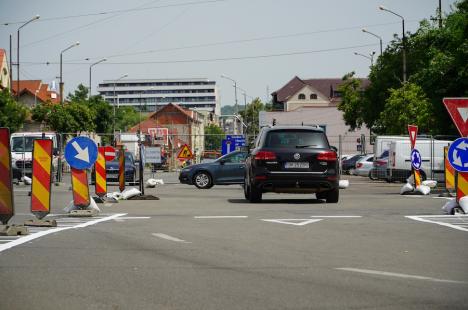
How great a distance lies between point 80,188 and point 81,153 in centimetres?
66

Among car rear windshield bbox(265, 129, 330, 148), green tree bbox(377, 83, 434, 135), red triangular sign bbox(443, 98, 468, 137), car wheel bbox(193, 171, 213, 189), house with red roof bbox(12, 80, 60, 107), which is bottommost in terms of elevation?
car wheel bbox(193, 171, 213, 189)

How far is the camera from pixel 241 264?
30.6 feet

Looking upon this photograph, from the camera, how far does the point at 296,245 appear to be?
11281 millimetres

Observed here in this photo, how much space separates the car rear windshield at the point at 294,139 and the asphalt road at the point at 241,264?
485 cm

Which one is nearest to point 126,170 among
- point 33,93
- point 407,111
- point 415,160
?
point 415,160

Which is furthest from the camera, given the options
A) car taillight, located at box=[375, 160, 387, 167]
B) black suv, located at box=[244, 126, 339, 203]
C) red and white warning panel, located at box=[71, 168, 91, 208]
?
car taillight, located at box=[375, 160, 387, 167]

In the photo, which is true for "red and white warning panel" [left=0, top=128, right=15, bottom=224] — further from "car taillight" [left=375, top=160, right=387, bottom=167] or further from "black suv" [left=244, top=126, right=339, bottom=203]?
"car taillight" [left=375, top=160, right=387, bottom=167]

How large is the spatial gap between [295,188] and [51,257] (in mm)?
11248

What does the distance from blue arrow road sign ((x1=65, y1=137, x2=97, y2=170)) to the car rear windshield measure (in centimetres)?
491

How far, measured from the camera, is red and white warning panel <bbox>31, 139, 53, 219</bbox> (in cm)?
1499

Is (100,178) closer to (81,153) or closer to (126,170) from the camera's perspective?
(81,153)

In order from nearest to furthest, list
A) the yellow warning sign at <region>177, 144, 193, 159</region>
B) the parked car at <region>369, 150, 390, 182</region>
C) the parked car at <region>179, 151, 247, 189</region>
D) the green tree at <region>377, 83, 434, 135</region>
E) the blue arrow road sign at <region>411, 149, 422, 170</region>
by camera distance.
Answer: the blue arrow road sign at <region>411, 149, 422, 170</region>
the parked car at <region>179, 151, 247, 189</region>
the yellow warning sign at <region>177, 144, 193, 159</region>
the parked car at <region>369, 150, 390, 182</region>
the green tree at <region>377, 83, 434, 135</region>

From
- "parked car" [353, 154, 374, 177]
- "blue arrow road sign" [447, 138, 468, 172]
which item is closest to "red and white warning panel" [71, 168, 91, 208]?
"blue arrow road sign" [447, 138, 468, 172]

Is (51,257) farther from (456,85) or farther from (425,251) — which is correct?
(456,85)
